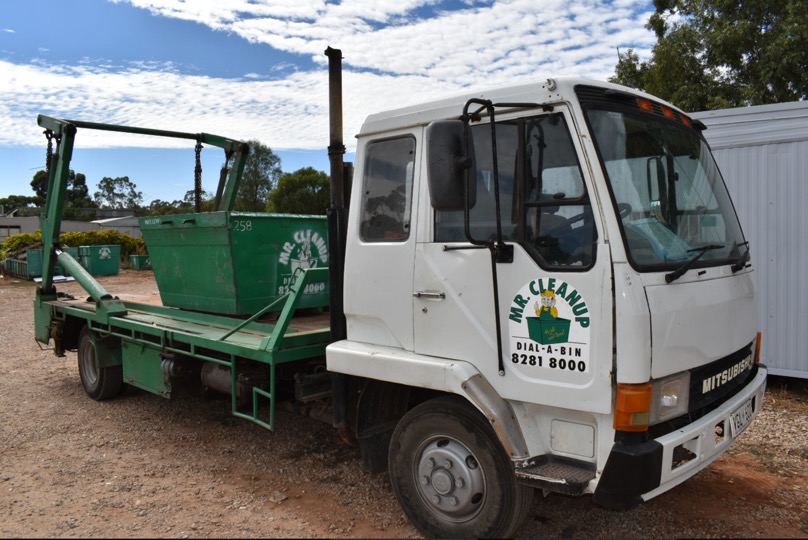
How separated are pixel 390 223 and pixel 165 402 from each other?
4.25m

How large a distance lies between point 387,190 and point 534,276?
3.56 ft

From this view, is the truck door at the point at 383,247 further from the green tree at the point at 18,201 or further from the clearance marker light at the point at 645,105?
Answer: the green tree at the point at 18,201

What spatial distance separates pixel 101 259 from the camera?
23016 millimetres

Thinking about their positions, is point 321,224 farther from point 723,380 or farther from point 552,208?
point 723,380

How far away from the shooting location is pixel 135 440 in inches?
212

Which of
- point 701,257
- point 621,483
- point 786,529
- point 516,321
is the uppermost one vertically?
point 701,257

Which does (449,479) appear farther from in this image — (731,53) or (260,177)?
(260,177)

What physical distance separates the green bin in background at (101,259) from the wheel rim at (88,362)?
1695 cm

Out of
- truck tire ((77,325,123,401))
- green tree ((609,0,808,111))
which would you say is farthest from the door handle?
green tree ((609,0,808,111))

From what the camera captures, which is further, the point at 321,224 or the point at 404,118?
the point at 321,224

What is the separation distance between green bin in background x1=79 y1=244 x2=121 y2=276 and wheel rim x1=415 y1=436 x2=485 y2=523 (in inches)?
Answer: 858

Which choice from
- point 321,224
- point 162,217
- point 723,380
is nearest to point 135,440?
point 162,217

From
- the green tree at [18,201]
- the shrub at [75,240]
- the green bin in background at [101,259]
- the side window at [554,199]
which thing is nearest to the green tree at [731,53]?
the side window at [554,199]

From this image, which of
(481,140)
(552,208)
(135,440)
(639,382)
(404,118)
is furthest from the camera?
(135,440)
